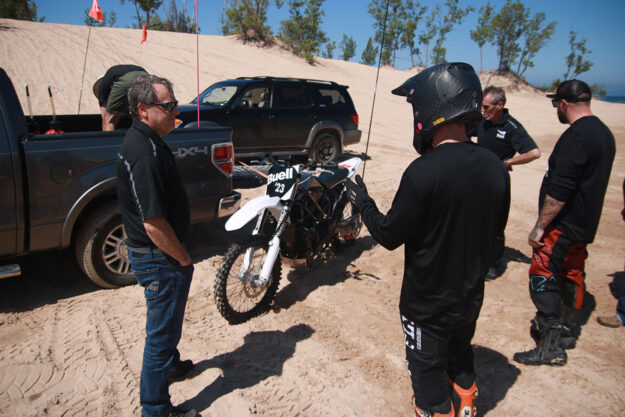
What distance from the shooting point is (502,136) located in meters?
4.50

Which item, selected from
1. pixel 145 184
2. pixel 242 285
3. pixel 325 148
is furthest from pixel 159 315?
pixel 325 148

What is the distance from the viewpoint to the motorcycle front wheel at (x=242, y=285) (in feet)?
10.9

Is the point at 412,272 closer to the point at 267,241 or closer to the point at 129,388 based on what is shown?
the point at 267,241

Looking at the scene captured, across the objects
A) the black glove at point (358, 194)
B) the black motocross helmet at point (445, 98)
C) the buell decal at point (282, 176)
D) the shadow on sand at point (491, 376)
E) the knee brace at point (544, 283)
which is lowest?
the shadow on sand at point (491, 376)

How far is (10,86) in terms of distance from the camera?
3297 mm

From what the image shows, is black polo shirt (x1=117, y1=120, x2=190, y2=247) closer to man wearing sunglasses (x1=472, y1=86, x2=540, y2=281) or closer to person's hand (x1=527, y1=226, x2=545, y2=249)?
person's hand (x1=527, y1=226, x2=545, y2=249)

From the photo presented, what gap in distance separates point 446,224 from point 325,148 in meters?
7.91

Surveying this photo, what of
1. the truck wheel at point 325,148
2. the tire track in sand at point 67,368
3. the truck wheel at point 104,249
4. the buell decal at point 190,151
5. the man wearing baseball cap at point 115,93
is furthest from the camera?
the truck wheel at point 325,148

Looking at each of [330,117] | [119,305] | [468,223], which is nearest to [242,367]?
[119,305]

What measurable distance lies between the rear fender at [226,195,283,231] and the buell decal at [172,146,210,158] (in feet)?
3.28

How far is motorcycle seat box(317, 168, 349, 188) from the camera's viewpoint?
4355 mm

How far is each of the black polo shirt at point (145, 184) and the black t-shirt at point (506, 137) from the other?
11.8 feet

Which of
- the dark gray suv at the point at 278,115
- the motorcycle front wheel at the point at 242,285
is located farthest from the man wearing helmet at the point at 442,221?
the dark gray suv at the point at 278,115

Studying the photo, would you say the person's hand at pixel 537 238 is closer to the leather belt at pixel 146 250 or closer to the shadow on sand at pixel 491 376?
the shadow on sand at pixel 491 376
